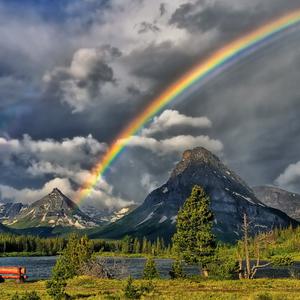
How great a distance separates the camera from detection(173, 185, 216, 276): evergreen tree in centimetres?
7888

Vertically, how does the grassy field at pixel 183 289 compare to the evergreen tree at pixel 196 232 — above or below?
below

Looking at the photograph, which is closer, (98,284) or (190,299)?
(190,299)

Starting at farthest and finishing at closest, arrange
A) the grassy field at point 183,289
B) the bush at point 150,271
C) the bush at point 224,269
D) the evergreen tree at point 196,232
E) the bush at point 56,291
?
the evergreen tree at point 196,232
the bush at point 224,269
the bush at point 150,271
the grassy field at point 183,289
the bush at point 56,291

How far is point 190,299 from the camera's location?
137 feet

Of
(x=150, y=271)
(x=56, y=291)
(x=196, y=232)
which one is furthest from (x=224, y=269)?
(x=56, y=291)

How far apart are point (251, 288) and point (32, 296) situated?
29.5 meters

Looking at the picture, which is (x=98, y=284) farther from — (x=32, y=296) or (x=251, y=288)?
(x=32, y=296)

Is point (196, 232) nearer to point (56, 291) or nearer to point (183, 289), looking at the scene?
point (183, 289)

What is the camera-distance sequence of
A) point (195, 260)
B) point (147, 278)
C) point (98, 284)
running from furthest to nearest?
point (195, 260) < point (147, 278) < point (98, 284)

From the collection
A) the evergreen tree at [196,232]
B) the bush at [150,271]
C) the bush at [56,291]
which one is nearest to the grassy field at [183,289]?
the bush at [56,291]

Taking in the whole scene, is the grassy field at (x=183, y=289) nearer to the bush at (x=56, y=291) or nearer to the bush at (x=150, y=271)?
the bush at (x=56, y=291)

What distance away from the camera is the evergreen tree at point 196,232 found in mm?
78875

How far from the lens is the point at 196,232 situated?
8025 centimetres

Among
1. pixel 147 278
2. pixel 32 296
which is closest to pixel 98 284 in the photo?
pixel 147 278
